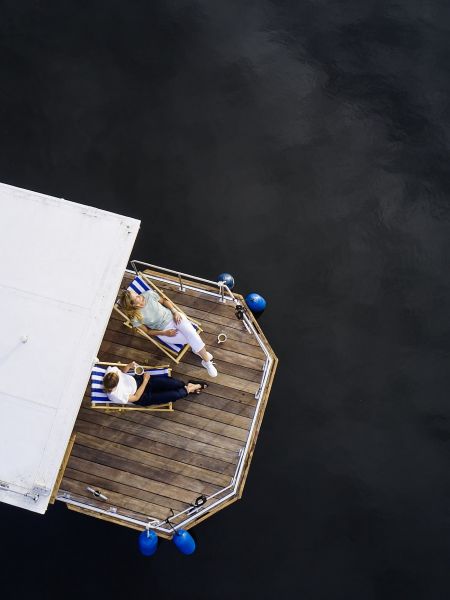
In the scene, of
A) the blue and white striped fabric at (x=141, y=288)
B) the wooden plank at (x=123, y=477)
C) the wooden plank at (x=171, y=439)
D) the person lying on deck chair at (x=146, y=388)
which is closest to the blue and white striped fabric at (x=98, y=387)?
the person lying on deck chair at (x=146, y=388)

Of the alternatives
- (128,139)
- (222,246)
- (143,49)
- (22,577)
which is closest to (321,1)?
(143,49)

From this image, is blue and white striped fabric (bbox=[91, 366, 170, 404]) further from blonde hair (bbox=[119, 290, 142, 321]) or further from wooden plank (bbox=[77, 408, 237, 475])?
blonde hair (bbox=[119, 290, 142, 321])

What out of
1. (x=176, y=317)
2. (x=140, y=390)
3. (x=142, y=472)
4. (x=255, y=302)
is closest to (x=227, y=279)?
(x=255, y=302)

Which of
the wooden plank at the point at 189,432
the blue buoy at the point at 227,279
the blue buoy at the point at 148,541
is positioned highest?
the blue buoy at the point at 227,279

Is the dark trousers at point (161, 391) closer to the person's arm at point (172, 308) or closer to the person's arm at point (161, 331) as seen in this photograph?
the person's arm at point (161, 331)

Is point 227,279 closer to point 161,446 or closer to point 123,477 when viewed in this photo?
point 161,446

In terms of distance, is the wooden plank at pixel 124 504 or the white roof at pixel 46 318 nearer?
the white roof at pixel 46 318
